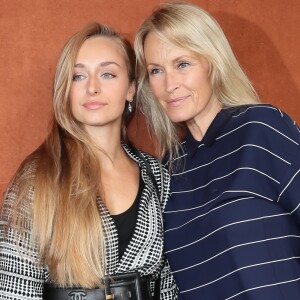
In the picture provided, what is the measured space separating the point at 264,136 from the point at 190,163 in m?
0.29

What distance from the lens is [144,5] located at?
2234 mm

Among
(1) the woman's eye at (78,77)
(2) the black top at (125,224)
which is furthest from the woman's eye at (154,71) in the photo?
(2) the black top at (125,224)

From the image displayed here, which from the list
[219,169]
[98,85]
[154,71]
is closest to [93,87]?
[98,85]

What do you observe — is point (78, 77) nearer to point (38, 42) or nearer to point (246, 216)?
point (38, 42)

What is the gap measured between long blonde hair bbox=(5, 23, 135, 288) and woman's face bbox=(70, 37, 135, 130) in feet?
0.09

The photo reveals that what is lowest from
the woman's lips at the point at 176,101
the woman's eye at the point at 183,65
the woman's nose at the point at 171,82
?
the woman's lips at the point at 176,101

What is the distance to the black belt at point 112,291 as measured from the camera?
1.79 metres

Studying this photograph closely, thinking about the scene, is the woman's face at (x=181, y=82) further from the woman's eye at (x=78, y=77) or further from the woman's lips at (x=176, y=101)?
the woman's eye at (x=78, y=77)

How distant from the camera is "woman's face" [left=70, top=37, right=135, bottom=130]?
1.94 m

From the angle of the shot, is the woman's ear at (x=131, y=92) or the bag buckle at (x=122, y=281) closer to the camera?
the bag buckle at (x=122, y=281)

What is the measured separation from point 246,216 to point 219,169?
0.55ft

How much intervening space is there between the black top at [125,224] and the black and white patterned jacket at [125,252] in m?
0.01

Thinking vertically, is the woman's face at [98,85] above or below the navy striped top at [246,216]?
above

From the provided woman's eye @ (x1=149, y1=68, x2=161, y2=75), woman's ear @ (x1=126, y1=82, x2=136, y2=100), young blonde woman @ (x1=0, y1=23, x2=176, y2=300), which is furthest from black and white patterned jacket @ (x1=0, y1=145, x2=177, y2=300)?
woman's eye @ (x1=149, y1=68, x2=161, y2=75)
